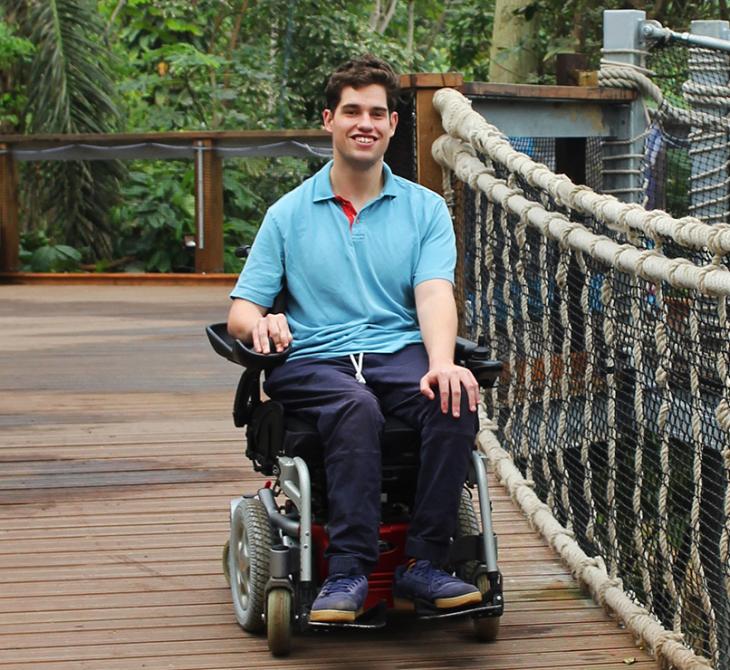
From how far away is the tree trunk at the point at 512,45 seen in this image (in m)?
10.1

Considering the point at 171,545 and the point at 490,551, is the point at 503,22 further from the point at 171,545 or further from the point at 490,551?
the point at 490,551

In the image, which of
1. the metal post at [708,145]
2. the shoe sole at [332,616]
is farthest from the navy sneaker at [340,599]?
the metal post at [708,145]

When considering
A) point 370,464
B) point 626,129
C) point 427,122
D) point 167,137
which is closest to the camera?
point 370,464

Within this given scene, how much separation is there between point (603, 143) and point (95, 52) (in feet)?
20.6

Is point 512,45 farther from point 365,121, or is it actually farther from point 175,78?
point 365,121

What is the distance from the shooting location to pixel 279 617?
2898 mm

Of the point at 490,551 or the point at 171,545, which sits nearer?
the point at 490,551

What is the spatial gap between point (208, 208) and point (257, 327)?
6.88 metres

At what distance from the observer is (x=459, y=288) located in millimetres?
4980

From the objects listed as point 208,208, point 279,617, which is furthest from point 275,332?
point 208,208

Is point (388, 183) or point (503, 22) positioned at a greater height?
point (503, 22)

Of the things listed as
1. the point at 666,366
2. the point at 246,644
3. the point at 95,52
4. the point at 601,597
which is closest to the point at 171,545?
the point at 246,644

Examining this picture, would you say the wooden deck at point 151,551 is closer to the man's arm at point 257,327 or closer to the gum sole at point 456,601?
the gum sole at point 456,601

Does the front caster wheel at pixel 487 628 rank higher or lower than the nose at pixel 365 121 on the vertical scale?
lower
